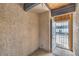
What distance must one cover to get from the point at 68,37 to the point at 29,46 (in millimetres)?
649

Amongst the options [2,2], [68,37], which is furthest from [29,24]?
[68,37]

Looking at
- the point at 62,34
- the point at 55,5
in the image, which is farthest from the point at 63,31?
the point at 55,5

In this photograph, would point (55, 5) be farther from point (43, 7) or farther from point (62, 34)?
point (62, 34)

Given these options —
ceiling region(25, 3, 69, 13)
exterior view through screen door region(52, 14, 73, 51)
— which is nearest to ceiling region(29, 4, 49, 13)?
ceiling region(25, 3, 69, 13)

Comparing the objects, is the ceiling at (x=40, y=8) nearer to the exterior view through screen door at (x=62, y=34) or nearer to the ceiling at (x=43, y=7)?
the ceiling at (x=43, y=7)

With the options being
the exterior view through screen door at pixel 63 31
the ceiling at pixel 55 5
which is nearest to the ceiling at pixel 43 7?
the ceiling at pixel 55 5

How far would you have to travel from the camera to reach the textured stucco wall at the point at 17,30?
158cm

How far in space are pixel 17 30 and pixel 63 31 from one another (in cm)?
75

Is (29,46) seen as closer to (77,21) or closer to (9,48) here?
(9,48)

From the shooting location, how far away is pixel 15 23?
163 centimetres

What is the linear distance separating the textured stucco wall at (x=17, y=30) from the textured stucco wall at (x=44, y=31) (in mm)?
66

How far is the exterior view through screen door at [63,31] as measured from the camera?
1.61 meters

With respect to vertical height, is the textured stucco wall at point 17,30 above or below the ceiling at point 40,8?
below


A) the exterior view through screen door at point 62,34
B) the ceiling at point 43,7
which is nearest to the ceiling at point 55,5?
the ceiling at point 43,7
